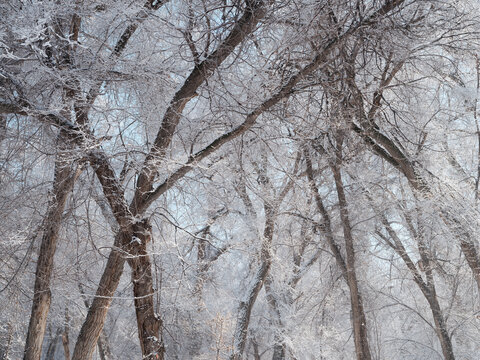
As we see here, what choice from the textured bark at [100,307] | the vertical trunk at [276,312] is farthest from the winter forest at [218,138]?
the vertical trunk at [276,312]

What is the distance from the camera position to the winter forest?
4.67 metres

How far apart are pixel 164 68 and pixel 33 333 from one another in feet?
14.4

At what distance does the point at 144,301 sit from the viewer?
5.59 m

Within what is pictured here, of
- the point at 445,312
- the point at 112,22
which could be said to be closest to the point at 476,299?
the point at 445,312

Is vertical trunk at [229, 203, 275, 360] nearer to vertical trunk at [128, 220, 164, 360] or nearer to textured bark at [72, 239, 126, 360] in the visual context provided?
textured bark at [72, 239, 126, 360]

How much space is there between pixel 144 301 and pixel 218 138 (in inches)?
79.9

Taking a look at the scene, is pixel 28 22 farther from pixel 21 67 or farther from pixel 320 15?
pixel 320 15

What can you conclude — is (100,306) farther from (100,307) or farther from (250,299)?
(250,299)

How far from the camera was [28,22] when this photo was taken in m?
4.26

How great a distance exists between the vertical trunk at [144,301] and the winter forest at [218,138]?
0.02 m

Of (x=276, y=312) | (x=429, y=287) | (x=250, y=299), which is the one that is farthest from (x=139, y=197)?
(x=276, y=312)

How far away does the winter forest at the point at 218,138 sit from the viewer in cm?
467

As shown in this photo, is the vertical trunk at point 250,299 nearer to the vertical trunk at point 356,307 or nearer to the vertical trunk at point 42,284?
the vertical trunk at point 356,307

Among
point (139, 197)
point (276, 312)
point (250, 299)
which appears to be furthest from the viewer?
point (276, 312)
